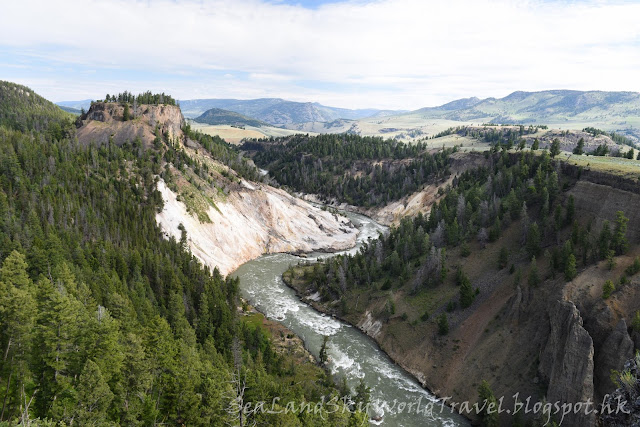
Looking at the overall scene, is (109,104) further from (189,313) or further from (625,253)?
(625,253)

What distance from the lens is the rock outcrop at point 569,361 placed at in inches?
1420

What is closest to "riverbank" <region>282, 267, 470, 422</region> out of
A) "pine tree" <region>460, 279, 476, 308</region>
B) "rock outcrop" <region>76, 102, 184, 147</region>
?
"pine tree" <region>460, 279, 476, 308</region>

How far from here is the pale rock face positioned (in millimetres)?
90625

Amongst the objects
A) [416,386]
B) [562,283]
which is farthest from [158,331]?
[562,283]

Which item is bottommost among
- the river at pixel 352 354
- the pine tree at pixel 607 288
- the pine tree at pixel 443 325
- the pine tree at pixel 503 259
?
the river at pixel 352 354

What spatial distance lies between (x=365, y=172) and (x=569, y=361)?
459ft

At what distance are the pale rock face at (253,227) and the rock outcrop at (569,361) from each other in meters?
64.6

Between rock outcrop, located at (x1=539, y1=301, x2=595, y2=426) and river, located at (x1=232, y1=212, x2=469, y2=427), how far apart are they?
1095 centimetres

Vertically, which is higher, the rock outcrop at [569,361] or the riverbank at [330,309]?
the rock outcrop at [569,361]

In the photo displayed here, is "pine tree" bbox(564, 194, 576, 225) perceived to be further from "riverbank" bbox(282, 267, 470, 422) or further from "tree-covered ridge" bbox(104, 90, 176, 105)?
"tree-covered ridge" bbox(104, 90, 176, 105)

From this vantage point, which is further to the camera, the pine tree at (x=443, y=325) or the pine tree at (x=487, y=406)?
the pine tree at (x=443, y=325)

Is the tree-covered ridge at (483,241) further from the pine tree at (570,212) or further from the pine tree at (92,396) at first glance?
the pine tree at (92,396)

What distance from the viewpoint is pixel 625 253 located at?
4622cm

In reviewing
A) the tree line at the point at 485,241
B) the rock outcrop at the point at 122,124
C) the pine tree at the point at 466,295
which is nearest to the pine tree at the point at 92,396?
the tree line at the point at 485,241
